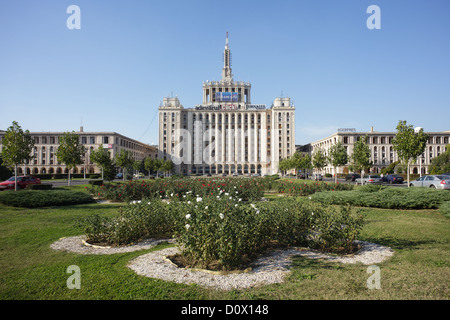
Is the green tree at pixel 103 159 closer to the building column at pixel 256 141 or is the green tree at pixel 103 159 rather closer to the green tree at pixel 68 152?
the green tree at pixel 68 152

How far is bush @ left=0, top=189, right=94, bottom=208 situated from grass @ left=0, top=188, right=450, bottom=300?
700cm

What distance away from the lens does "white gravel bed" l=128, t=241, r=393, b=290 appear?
498 cm

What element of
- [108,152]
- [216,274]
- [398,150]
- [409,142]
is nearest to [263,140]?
[108,152]

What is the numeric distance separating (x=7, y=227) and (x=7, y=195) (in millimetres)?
6585

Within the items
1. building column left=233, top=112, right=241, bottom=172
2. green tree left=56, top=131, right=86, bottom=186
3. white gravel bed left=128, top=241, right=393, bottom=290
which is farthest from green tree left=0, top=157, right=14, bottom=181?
building column left=233, top=112, right=241, bottom=172

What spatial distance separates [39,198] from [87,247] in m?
9.74

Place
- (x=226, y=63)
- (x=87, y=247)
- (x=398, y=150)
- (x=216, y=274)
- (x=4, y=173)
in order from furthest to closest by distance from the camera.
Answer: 1. (x=226, y=63)
2. (x=4, y=173)
3. (x=398, y=150)
4. (x=87, y=247)
5. (x=216, y=274)

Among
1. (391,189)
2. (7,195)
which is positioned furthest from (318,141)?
(7,195)

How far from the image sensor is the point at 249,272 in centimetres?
545

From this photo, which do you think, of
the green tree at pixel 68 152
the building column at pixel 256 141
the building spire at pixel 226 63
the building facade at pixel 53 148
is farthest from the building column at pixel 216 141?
the green tree at pixel 68 152

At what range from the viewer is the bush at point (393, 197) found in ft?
43.9

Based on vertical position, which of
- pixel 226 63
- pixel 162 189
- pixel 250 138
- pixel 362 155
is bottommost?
pixel 162 189

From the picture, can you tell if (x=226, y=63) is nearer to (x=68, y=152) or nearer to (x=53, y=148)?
(x=53, y=148)
